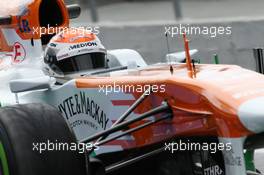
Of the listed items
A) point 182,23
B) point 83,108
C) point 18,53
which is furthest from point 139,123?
point 182,23

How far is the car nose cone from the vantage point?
534 centimetres

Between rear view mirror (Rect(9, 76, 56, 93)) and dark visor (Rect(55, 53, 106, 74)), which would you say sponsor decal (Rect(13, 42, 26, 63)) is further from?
rear view mirror (Rect(9, 76, 56, 93))

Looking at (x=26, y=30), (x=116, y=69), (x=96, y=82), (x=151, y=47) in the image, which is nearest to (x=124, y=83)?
(x=96, y=82)

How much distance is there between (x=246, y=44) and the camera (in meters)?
9.76

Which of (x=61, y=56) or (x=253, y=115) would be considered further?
(x=61, y=56)

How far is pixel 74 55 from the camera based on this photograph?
706cm

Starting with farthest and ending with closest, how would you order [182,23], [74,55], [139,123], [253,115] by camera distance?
[182,23] < [74,55] < [139,123] < [253,115]

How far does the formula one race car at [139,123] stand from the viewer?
18.1ft

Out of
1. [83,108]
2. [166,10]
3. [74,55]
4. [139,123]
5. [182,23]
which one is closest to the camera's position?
[139,123]

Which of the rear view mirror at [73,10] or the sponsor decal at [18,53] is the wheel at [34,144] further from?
the rear view mirror at [73,10]

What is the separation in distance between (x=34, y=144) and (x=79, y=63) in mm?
1525

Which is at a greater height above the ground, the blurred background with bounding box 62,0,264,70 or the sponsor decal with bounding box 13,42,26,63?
the sponsor decal with bounding box 13,42,26,63

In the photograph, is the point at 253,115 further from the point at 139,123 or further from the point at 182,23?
the point at 182,23

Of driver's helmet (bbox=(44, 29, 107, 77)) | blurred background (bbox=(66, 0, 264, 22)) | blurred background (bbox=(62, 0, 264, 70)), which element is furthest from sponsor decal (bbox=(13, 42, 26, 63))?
blurred background (bbox=(66, 0, 264, 22))
